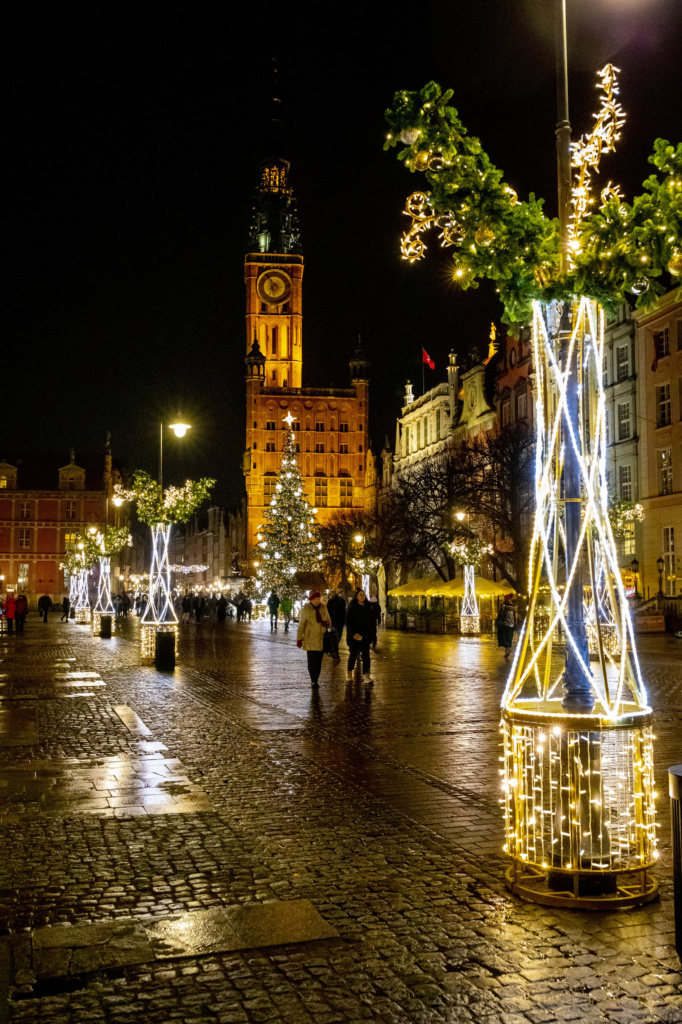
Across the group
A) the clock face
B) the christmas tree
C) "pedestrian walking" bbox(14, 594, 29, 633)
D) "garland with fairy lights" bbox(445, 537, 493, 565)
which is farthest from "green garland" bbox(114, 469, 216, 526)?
the clock face

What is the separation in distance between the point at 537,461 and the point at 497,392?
52.7 m

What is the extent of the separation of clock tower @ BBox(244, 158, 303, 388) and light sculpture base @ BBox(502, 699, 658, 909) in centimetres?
10027

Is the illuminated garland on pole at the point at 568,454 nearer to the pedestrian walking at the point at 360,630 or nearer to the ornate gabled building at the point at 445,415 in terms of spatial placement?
the pedestrian walking at the point at 360,630

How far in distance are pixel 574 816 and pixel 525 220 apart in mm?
3584

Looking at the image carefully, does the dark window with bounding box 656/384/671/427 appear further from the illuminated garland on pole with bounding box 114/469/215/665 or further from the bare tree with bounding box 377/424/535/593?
the illuminated garland on pole with bounding box 114/469/215/665

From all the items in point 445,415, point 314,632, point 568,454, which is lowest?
point 314,632

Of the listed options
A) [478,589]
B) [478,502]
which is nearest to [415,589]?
[478,589]

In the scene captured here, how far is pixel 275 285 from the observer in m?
107

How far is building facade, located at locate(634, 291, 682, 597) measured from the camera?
3891 cm

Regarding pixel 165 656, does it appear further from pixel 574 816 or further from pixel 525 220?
pixel 525 220

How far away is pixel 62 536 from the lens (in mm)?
94250

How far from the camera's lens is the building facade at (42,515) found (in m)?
93.1

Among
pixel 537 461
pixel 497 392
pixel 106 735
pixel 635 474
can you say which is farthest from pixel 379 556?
pixel 537 461

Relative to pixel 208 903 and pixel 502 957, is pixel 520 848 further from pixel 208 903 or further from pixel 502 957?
pixel 208 903
